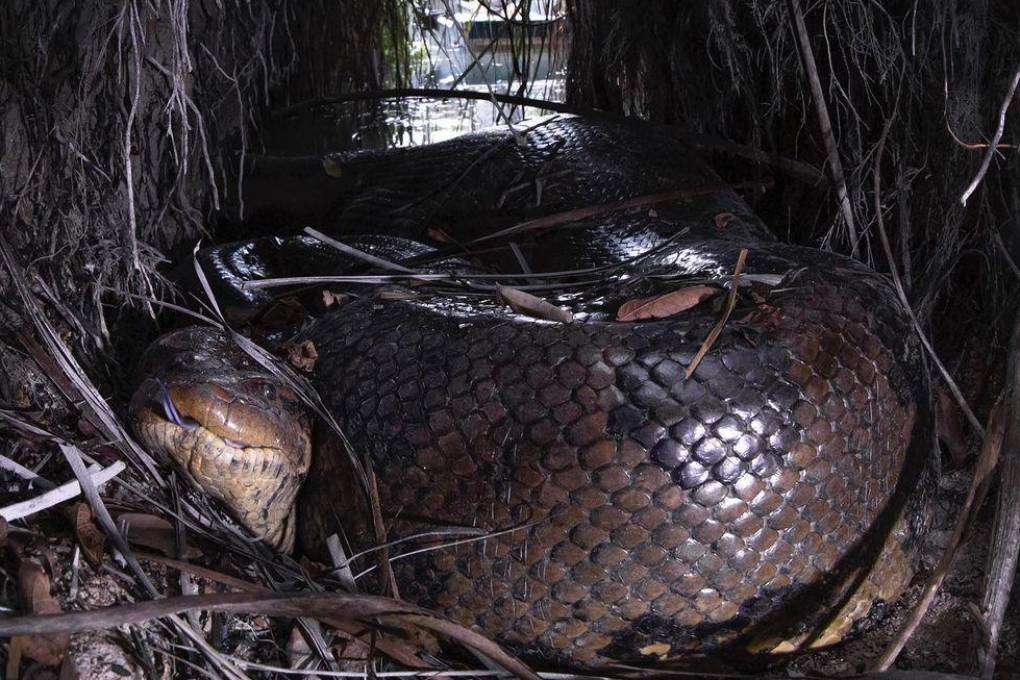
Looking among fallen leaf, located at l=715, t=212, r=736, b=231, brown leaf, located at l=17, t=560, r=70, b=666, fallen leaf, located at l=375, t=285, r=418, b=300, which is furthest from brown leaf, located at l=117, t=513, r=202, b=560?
fallen leaf, located at l=715, t=212, r=736, b=231

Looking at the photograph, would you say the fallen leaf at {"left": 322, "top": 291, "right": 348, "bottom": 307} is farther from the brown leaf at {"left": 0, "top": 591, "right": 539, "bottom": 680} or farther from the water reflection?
the water reflection

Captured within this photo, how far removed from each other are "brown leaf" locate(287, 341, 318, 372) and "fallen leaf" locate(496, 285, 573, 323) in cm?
48

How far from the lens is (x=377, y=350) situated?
87.6 inches

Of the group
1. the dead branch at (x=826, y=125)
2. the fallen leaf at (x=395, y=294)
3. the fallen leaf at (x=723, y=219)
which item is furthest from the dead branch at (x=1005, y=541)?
the fallen leaf at (x=395, y=294)

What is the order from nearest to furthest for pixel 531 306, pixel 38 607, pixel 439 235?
pixel 38 607 < pixel 531 306 < pixel 439 235

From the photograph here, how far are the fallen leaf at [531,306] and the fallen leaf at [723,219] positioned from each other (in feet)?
3.09

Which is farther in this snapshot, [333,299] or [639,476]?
[333,299]

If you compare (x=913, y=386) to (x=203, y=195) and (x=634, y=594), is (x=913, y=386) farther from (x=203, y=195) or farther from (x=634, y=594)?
(x=203, y=195)

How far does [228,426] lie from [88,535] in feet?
1.14

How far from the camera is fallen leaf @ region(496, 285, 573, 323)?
218cm

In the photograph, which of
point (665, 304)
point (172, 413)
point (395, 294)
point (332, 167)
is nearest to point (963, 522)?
point (665, 304)

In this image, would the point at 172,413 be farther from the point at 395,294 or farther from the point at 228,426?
the point at 395,294

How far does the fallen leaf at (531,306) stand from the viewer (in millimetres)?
2178

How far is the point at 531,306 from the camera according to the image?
7.36ft
